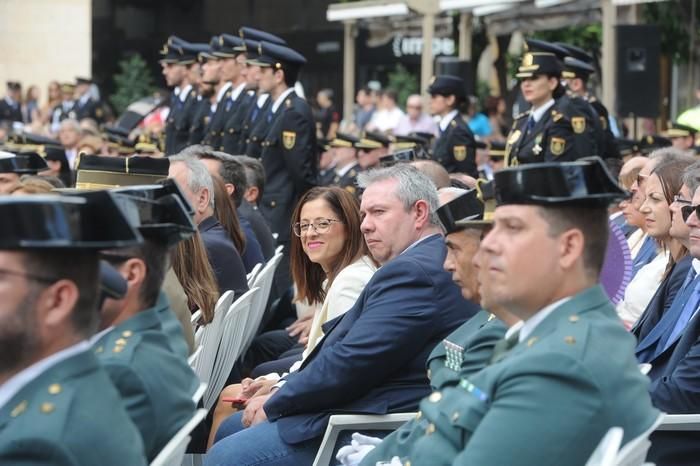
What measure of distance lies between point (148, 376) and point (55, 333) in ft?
1.63

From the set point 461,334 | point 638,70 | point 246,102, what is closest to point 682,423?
point 461,334

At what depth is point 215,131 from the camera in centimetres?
1265

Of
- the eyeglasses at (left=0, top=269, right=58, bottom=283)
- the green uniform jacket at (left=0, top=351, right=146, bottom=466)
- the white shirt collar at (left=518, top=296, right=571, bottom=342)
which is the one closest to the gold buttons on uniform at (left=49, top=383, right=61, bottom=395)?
the green uniform jacket at (left=0, top=351, right=146, bottom=466)

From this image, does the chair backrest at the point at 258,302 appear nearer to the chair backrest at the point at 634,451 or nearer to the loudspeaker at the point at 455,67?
the chair backrest at the point at 634,451

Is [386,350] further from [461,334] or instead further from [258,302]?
[258,302]

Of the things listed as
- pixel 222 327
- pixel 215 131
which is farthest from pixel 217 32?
pixel 222 327

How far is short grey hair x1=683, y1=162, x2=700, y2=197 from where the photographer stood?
5234 millimetres

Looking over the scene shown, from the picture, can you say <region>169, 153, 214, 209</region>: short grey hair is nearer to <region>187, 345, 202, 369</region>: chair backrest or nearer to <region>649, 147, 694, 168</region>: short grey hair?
<region>187, 345, 202, 369</region>: chair backrest

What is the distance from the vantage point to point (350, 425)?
4.36 metres

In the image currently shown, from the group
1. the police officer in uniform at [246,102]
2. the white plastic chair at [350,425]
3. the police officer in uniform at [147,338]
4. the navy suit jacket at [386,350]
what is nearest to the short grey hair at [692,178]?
the navy suit jacket at [386,350]

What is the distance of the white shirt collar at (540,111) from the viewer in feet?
32.2

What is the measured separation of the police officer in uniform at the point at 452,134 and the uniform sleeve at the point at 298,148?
3.47 feet

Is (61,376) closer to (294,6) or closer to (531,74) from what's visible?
(531,74)

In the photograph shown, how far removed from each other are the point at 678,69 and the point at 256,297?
537 inches
